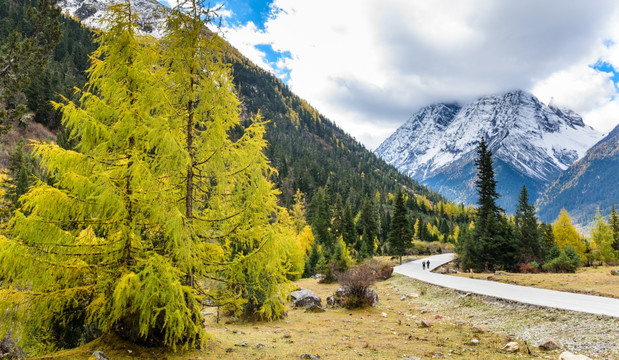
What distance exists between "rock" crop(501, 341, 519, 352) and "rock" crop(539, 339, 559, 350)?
0.66m

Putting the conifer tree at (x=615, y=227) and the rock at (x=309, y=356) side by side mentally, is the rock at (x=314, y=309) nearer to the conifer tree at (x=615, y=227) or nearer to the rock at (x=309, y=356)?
the rock at (x=309, y=356)

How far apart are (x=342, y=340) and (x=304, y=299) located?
857 centimetres

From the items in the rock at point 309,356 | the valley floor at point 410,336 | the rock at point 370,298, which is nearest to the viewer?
the valley floor at point 410,336

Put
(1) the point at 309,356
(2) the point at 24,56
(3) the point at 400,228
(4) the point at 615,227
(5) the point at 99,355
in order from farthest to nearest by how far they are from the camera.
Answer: (4) the point at 615,227 < (3) the point at 400,228 < (2) the point at 24,56 < (1) the point at 309,356 < (5) the point at 99,355

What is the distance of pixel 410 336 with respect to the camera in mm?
11555

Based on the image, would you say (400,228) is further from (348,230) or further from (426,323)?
(426,323)

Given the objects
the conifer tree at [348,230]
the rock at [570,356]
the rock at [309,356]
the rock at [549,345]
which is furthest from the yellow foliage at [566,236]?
the rock at [309,356]

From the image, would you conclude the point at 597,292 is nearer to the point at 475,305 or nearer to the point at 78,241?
the point at 475,305

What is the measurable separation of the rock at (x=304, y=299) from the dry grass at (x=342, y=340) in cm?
133

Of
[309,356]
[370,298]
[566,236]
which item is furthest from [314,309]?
[566,236]

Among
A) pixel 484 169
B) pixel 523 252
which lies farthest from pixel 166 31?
pixel 523 252

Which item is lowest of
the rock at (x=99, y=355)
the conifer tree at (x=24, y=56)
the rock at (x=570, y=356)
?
the rock at (x=570, y=356)

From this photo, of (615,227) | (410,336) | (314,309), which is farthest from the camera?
(615,227)

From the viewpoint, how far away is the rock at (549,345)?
8.83 metres
